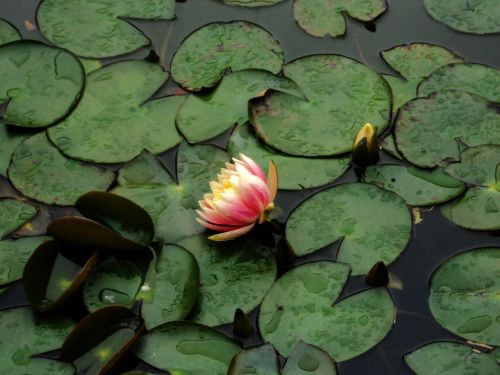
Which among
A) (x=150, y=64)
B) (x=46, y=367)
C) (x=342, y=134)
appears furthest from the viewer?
(x=150, y=64)

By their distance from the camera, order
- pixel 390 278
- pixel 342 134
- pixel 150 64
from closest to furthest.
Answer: pixel 390 278 < pixel 342 134 < pixel 150 64

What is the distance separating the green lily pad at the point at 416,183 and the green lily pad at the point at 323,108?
17 cm

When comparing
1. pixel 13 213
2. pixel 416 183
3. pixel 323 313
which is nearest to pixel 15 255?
pixel 13 213

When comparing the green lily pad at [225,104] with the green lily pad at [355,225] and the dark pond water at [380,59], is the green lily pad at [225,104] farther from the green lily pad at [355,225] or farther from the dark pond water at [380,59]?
the green lily pad at [355,225]

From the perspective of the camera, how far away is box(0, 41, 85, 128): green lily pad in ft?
9.65

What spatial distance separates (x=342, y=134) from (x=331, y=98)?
18 centimetres

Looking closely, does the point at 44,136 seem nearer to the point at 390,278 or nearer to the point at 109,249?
the point at 109,249

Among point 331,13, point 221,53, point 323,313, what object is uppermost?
point 331,13

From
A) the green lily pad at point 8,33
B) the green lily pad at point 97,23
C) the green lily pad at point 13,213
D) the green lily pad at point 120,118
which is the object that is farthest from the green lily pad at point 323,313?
the green lily pad at point 8,33

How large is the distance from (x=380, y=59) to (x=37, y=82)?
1.37 metres

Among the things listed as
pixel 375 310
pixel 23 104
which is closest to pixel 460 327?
pixel 375 310

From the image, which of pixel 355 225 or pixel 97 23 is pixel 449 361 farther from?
pixel 97 23

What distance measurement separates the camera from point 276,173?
254 cm

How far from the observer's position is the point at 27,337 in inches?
94.0
